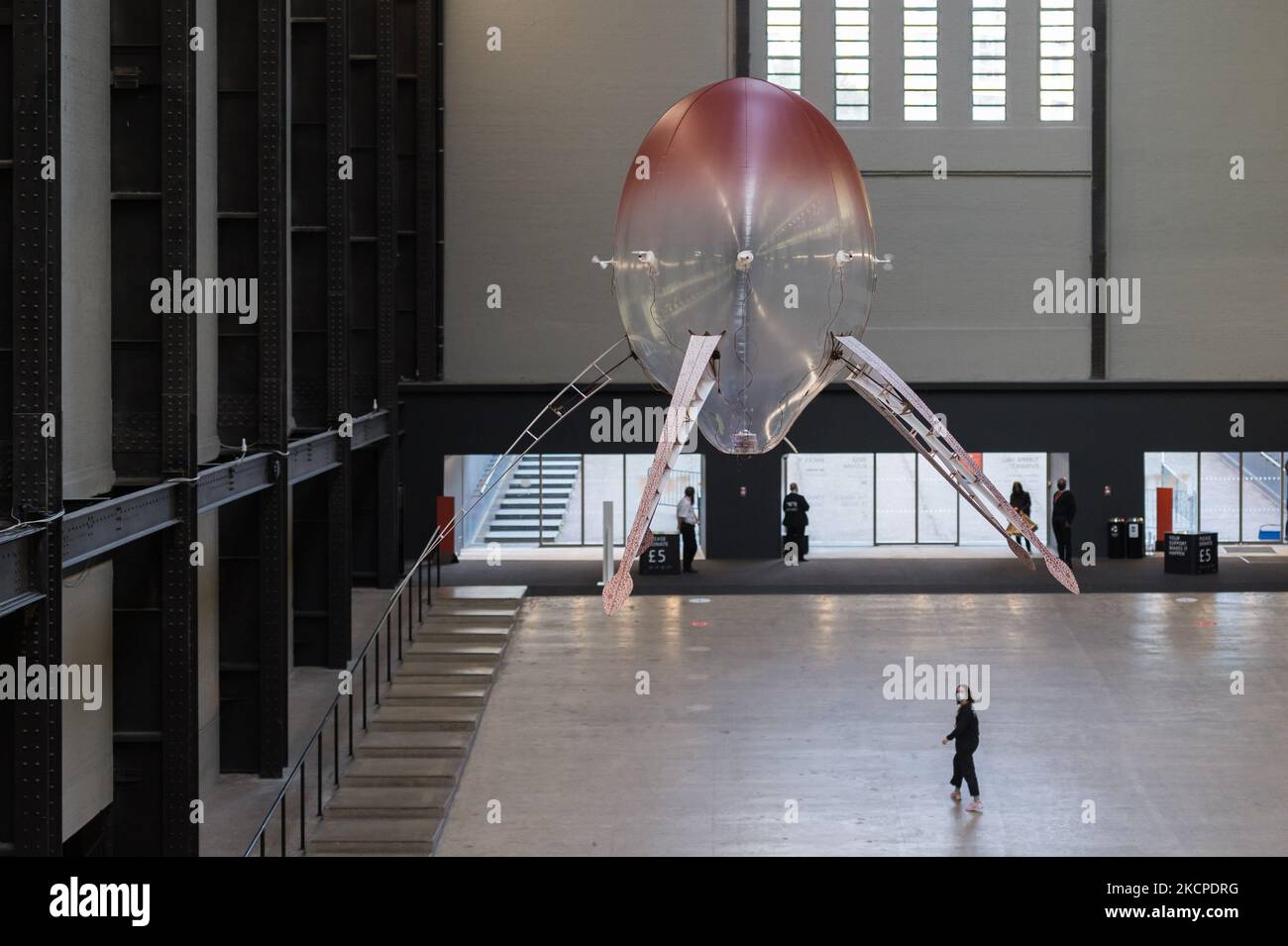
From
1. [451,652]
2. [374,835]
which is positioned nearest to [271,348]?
[451,652]

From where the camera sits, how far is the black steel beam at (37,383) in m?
10.6

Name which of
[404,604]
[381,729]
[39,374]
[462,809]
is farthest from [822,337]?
[404,604]

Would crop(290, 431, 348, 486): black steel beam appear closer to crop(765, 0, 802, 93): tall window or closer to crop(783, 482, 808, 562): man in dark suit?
crop(783, 482, 808, 562): man in dark suit

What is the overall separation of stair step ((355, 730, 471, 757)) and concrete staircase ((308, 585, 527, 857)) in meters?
0.01

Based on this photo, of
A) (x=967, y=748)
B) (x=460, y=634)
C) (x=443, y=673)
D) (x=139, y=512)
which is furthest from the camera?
(x=460, y=634)

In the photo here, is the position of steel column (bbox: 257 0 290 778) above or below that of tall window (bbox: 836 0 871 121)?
→ below

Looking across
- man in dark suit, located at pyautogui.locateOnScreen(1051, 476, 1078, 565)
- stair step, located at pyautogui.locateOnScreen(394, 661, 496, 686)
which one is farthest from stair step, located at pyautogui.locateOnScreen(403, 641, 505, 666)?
man in dark suit, located at pyautogui.locateOnScreen(1051, 476, 1078, 565)

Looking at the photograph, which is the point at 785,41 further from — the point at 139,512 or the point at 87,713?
the point at 87,713

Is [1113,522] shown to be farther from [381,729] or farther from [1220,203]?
[381,729]

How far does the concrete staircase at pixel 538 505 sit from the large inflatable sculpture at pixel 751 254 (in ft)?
70.4

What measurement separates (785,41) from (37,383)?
70.0ft

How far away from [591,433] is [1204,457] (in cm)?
1310

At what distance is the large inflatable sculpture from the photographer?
8.85 metres

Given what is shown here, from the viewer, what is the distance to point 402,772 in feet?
56.5
